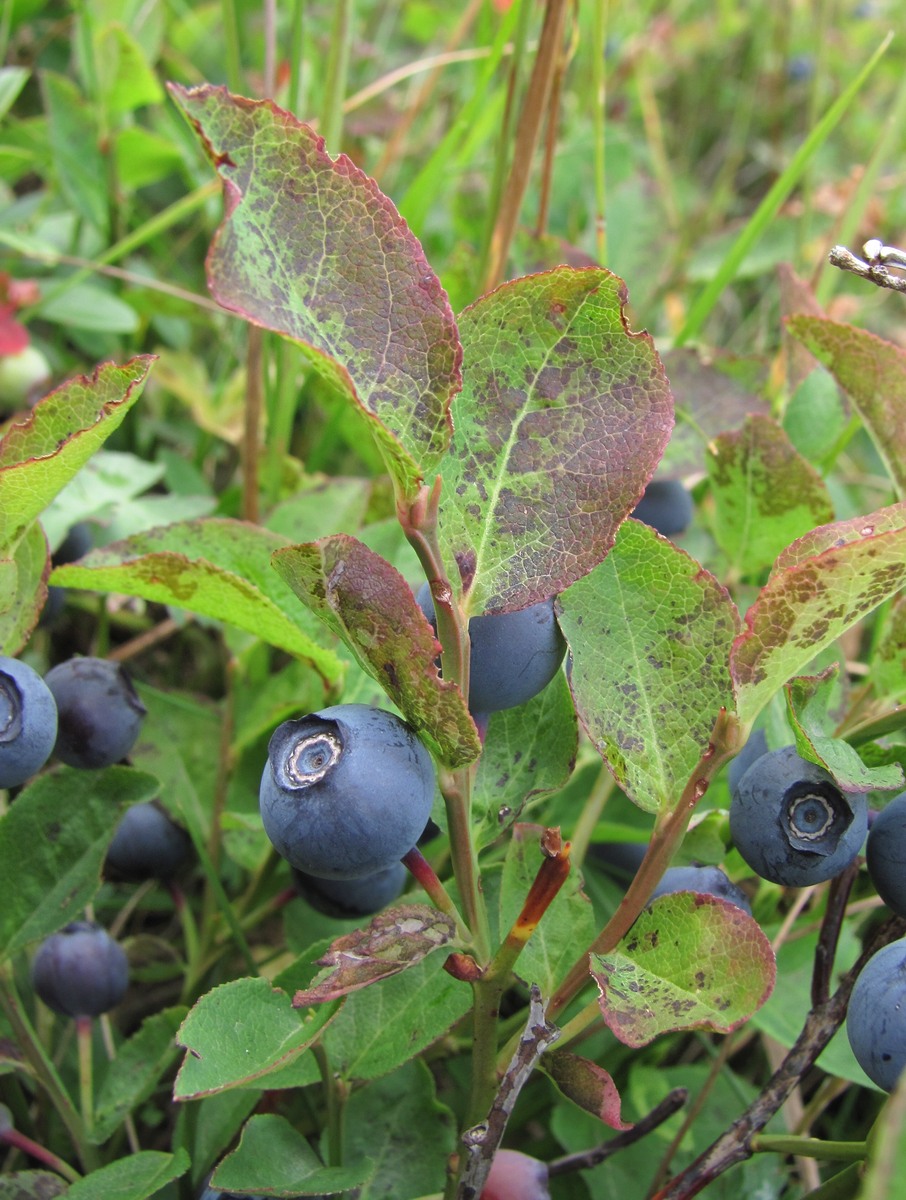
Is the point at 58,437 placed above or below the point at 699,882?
above

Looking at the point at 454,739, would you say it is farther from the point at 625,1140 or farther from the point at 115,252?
the point at 115,252

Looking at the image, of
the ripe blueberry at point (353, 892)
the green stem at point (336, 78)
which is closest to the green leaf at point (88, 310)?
the green stem at point (336, 78)

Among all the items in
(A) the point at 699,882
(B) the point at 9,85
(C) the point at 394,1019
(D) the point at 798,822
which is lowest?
(C) the point at 394,1019

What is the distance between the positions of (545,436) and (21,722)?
37cm

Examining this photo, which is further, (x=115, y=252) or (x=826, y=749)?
(x=115, y=252)

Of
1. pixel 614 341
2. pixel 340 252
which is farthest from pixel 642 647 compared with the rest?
pixel 340 252

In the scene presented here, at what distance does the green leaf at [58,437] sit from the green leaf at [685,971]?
1.39ft

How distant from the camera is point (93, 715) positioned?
843mm

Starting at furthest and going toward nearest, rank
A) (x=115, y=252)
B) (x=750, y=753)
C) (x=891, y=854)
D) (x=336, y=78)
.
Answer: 1. (x=115, y=252)
2. (x=336, y=78)
3. (x=750, y=753)
4. (x=891, y=854)

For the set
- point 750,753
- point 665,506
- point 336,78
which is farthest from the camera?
point 336,78

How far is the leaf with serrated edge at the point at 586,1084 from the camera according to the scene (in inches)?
24.8

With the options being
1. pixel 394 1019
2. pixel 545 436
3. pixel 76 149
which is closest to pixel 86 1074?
pixel 394 1019

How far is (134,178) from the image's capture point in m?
1.72

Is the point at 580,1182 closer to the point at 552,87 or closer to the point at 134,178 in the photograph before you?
the point at 552,87
